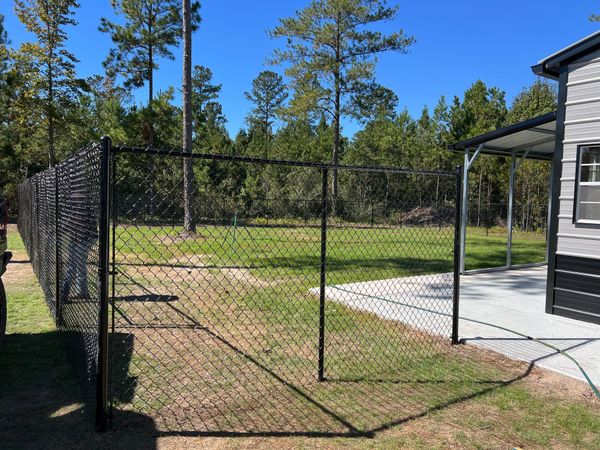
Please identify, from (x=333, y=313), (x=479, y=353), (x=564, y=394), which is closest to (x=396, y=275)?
(x=333, y=313)

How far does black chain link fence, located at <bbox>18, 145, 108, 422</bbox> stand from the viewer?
275cm

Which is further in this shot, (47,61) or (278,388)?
(47,61)

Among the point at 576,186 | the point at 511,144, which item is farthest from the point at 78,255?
the point at 511,144

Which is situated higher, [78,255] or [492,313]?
[78,255]

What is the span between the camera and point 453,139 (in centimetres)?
2534

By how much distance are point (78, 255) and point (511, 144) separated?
8402mm

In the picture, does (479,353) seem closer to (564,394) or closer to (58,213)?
(564,394)

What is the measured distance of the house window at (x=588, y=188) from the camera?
5688 millimetres

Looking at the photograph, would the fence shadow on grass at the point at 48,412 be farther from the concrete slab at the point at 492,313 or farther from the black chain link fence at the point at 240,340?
the concrete slab at the point at 492,313

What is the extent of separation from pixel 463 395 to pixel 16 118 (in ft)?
73.3

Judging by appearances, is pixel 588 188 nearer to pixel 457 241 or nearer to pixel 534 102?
pixel 457 241

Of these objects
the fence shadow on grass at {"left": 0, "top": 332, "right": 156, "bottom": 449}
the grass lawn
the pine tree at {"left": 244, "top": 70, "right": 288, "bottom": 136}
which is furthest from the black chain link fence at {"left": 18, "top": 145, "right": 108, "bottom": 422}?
the pine tree at {"left": 244, "top": 70, "right": 288, "bottom": 136}

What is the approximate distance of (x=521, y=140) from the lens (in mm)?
8805

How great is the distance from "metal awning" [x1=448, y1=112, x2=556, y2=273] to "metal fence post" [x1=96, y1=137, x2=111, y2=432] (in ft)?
19.1
